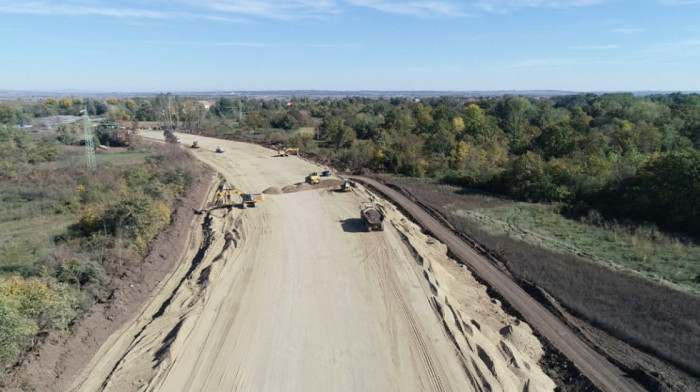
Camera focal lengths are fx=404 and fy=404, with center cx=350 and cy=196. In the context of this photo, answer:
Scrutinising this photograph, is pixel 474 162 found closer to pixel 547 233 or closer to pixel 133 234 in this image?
pixel 547 233

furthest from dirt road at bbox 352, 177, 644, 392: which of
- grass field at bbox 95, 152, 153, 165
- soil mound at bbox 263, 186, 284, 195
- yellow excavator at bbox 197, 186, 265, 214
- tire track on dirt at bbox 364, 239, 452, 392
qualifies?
grass field at bbox 95, 152, 153, 165

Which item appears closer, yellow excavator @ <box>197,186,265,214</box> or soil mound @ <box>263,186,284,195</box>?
yellow excavator @ <box>197,186,265,214</box>

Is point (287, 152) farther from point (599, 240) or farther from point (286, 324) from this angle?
point (286, 324)

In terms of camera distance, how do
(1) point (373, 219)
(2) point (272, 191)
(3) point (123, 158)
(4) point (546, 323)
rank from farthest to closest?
1. (3) point (123, 158)
2. (2) point (272, 191)
3. (1) point (373, 219)
4. (4) point (546, 323)

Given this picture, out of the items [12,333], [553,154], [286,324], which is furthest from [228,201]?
[553,154]

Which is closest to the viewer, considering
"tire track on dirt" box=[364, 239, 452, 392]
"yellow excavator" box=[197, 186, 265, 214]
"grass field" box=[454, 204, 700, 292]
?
"tire track on dirt" box=[364, 239, 452, 392]

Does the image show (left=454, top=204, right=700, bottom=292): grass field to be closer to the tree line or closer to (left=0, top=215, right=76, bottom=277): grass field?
the tree line
